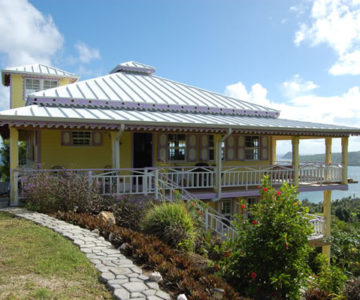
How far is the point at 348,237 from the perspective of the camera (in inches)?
686

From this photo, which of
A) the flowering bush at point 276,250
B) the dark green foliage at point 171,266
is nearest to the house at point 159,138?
the dark green foliage at point 171,266

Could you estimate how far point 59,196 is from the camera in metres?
8.80

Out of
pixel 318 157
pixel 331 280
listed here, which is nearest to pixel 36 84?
pixel 331 280

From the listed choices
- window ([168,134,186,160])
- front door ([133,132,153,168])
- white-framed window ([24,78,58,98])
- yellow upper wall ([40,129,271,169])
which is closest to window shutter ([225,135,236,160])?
window ([168,134,186,160])

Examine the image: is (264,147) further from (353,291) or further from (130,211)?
(353,291)

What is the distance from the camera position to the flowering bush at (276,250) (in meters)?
4.96

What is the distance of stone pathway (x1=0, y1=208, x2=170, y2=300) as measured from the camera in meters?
4.23

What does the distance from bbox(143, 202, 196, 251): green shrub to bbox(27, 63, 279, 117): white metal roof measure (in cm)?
696

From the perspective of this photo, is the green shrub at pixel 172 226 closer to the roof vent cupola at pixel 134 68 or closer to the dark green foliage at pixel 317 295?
the dark green foliage at pixel 317 295

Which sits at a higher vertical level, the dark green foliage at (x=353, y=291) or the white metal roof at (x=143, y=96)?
the white metal roof at (x=143, y=96)

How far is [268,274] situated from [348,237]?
14.8 metres

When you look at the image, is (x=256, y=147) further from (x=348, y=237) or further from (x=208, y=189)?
(x=348, y=237)

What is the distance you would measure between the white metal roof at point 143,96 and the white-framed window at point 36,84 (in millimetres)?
5050

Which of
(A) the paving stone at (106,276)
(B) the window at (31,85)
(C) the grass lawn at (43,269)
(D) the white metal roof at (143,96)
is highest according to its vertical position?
(B) the window at (31,85)
